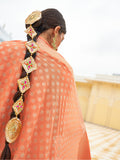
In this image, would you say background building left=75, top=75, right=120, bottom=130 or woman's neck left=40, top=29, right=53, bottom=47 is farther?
background building left=75, top=75, right=120, bottom=130

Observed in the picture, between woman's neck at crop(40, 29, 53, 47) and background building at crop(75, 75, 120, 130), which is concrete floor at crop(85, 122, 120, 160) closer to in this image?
woman's neck at crop(40, 29, 53, 47)

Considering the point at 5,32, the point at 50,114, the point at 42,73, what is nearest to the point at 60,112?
the point at 50,114

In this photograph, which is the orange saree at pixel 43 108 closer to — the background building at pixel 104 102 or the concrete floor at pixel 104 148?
the concrete floor at pixel 104 148

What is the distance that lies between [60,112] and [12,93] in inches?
7.5

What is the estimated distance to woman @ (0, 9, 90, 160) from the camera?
18.8 inches

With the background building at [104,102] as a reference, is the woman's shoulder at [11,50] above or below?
above

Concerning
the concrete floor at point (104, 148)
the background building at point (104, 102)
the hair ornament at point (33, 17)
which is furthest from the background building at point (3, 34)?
the hair ornament at point (33, 17)

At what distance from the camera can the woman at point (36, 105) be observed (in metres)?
0.48

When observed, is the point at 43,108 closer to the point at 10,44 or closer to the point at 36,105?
the point at 36,105

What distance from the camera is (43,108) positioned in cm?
53

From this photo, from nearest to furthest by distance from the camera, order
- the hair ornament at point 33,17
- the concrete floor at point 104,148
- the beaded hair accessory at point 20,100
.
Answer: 1. the beaded hair accessory at point 20,100
2. the hair ornament at point 33,17
3. the concrete floor at point 104,148

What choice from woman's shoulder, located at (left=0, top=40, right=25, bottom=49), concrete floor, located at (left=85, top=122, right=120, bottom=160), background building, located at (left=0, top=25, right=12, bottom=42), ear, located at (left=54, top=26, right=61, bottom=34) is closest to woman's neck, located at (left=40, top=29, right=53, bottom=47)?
ear, located at (left=54, top=26, right=61, bottom=34)

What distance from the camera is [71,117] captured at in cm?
60

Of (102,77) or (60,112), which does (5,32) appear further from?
(60,112)
